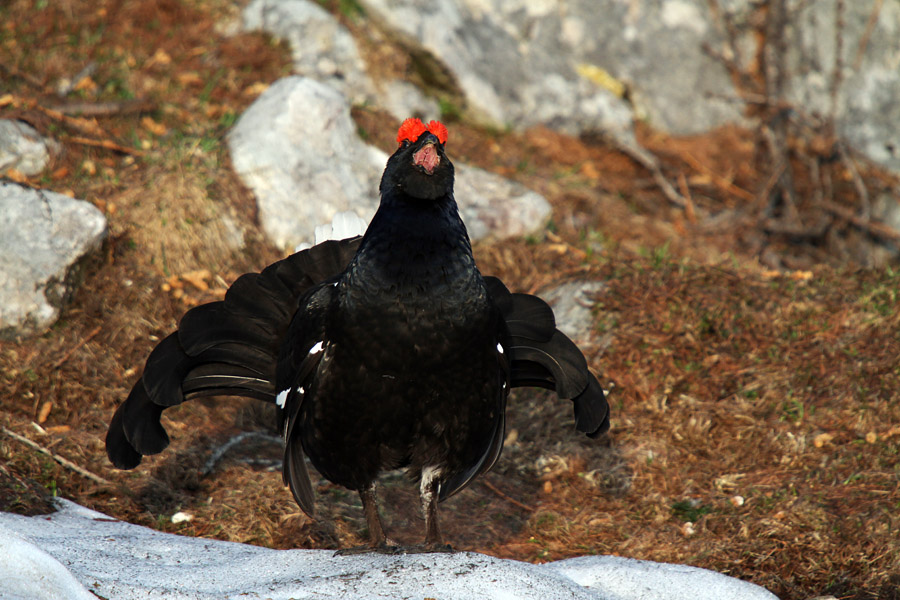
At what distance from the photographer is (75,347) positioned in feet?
15.6

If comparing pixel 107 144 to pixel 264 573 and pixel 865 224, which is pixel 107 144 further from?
pixel 865 224

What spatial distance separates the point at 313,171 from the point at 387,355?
3.18 meters

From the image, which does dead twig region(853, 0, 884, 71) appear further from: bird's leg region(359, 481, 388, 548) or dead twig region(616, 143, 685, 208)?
bird's leg region(359, 481, 388, 548)

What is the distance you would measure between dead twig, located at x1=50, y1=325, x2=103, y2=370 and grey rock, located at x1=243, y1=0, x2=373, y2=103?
308 cm

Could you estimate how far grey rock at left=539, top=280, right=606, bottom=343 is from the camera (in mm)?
5277

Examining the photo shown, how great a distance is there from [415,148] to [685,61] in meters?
6.02

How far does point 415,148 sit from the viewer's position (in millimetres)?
3086

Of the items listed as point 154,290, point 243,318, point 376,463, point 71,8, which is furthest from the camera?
point 71,8

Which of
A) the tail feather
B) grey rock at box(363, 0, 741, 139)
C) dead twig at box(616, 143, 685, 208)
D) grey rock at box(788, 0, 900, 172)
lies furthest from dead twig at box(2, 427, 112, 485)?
grey rock at box(788, 0, 900, 172)

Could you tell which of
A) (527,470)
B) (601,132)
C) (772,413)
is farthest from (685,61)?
(527,470)

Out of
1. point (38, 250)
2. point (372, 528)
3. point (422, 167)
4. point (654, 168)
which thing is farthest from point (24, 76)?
point (654, 168)

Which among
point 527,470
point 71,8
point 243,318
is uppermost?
point 71,8

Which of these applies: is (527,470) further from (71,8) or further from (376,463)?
(71,8)

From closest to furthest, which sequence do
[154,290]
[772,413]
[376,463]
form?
[376,463] < [772,413] < [154,290]
